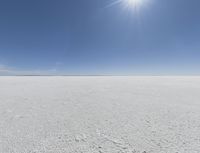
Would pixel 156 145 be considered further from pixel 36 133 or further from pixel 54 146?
pixel 36 133

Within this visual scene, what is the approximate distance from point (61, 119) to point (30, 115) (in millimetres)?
1014

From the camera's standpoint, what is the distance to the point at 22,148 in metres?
1.98

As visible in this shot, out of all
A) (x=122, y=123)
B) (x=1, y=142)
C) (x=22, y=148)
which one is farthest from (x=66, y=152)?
(x=122, y=123)

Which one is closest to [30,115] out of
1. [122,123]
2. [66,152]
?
[66,152]

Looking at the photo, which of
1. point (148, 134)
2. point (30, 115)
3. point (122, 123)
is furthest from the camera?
point (30, 115)

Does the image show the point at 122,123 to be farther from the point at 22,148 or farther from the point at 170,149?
the point at 22,148

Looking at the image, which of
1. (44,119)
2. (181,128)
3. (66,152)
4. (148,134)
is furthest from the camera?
(44,119)

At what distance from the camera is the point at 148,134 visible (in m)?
2.40

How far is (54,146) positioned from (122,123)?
1601 mm

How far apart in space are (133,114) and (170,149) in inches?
62.8

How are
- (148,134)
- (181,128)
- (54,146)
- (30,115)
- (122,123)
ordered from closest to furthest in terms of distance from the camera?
1. (54,146)
2. (148,134)
3. (181,128)
4. (122,123)
5. (30,115)

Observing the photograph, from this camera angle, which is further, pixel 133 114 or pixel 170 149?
pixel 133 114

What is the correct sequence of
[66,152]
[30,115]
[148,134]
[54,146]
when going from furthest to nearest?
[30,115], [148,134], [54,146], [66,152]

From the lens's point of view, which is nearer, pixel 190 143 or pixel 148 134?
pixel 190 143
